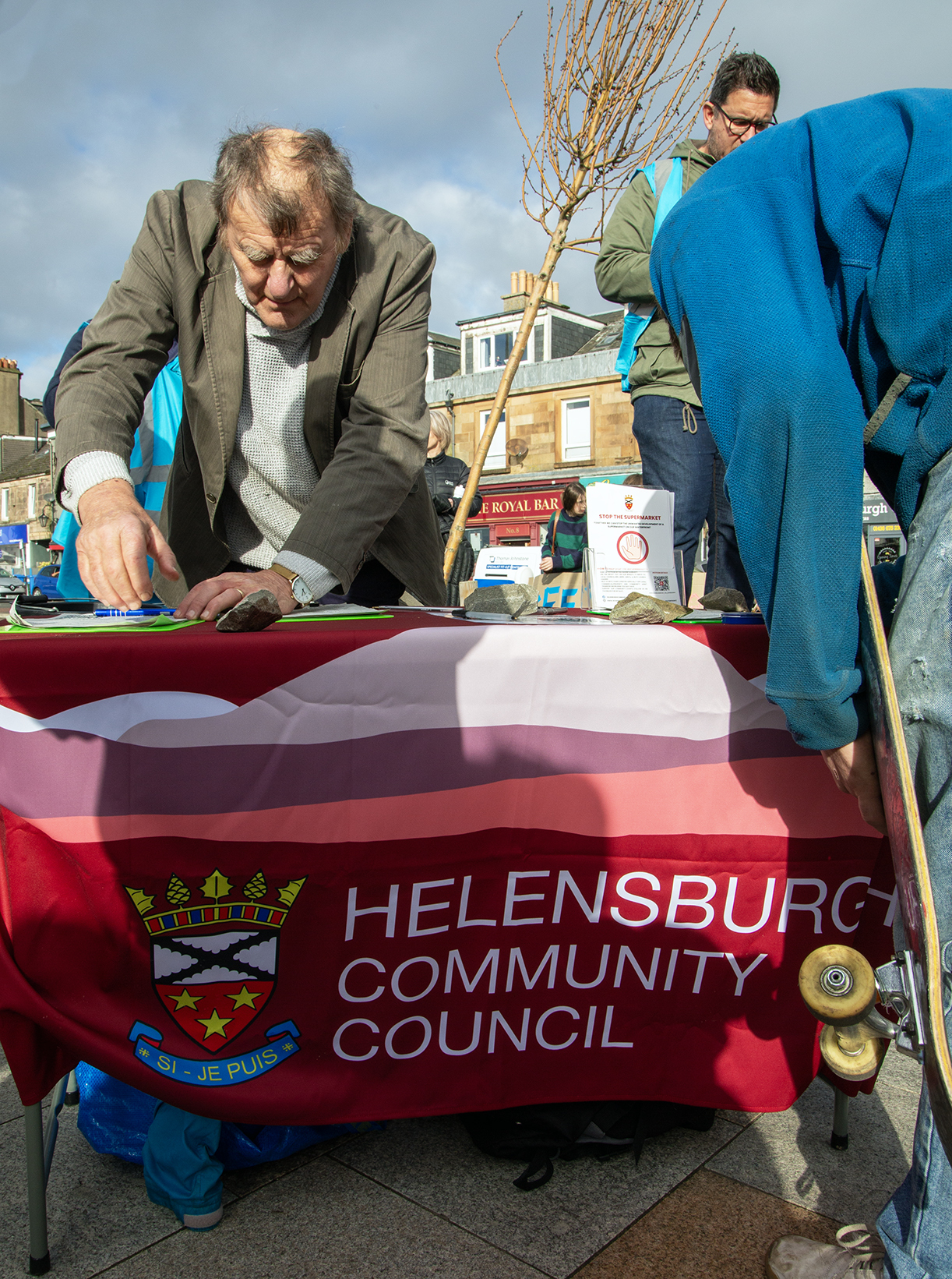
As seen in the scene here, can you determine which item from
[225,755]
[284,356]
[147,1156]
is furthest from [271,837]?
[284,356]

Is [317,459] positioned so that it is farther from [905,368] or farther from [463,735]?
[905,368]

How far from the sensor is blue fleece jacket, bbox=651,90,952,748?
101 centimetres

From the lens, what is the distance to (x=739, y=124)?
2799mm

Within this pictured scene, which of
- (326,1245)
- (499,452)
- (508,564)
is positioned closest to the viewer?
(326,1245)

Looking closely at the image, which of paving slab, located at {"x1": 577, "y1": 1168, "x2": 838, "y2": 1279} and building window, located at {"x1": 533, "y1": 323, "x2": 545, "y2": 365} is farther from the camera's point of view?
building window, located at {"x1": 533, "y1": 323, "x2": 545, "y2": 365}

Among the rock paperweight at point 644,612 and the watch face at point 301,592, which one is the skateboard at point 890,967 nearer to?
the rock paperweight at point 644,612

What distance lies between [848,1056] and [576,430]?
85.8 feet

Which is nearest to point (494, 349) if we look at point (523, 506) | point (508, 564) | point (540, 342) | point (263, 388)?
point (540, 342)

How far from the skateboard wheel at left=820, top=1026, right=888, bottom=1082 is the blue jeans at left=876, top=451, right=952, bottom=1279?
66 mm

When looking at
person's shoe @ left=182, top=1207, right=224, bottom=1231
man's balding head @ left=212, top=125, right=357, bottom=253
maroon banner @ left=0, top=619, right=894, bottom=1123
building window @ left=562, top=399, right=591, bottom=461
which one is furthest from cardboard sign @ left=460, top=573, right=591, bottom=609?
building window @ left=562, top=399, right=591, bottom=461

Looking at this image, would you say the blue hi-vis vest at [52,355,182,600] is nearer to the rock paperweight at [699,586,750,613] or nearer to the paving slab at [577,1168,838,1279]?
the rock paperweight at [699,586,750,613]

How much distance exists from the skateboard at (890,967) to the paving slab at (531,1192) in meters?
0.57

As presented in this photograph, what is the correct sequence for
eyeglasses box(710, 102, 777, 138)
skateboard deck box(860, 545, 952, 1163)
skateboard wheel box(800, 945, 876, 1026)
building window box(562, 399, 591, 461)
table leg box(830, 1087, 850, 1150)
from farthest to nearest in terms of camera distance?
building window box(562, 399, 591, 461) → eyeglasses box(710, 102, 777, 138) → table leg box(830, 1087, 850, 1150) → skateboard wheel box(800, 945, 876, 1026) → skateboard deck box(860, 545, 952, 1163)

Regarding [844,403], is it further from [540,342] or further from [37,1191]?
[540,342]
